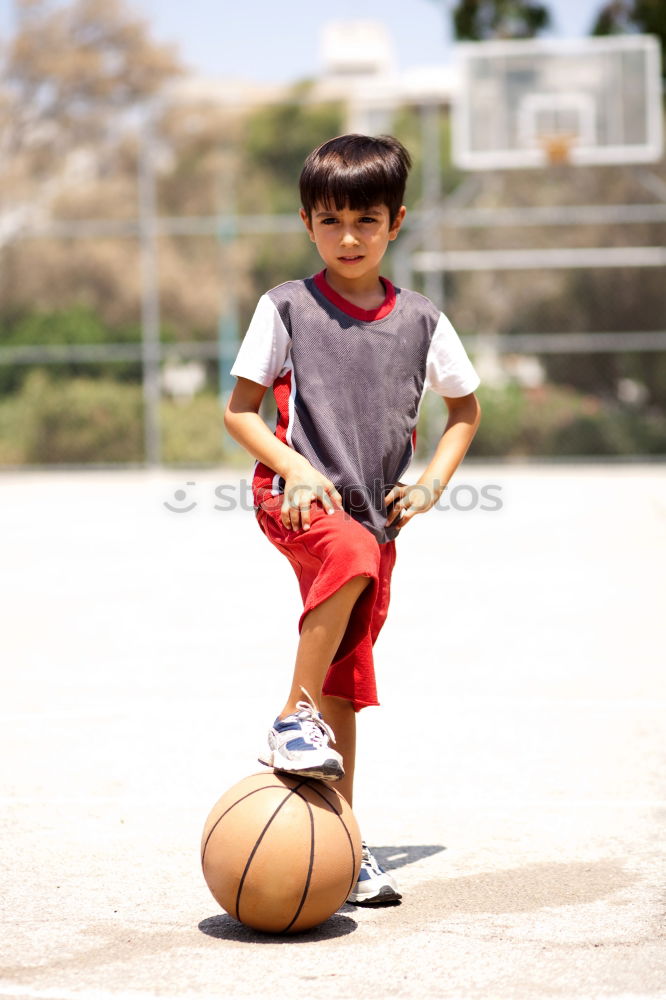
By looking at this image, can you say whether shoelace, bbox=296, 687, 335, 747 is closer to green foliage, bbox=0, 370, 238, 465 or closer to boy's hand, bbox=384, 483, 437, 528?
boy's hand, bbox=384, 483, 437, 528

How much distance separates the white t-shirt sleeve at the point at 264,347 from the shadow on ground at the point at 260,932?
1391 millimetres

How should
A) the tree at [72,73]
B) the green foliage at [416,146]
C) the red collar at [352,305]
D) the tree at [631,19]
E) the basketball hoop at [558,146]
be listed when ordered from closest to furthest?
the red collar at [352,305], the basketball hoop at [558,146], the tree at [631,19], the green foliage at [416,146], the tree at [72,73]

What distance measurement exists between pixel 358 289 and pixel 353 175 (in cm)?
32

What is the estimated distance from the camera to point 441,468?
13.2 ft

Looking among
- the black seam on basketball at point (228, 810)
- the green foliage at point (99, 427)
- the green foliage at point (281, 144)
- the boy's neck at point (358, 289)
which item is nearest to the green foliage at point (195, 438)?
the green foliage at point (99, 427)

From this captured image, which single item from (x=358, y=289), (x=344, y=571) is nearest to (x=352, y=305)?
(x=358, y=289)

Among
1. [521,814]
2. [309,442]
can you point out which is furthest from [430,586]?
[309,442]

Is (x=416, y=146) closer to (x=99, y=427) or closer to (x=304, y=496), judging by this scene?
(x=99, y=427)

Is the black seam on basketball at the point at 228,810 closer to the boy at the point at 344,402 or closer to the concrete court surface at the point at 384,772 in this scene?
the boy at the point at 344,402

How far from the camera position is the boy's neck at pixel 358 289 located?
13.0 ft

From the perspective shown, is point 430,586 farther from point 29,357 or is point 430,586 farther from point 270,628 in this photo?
point 29,357

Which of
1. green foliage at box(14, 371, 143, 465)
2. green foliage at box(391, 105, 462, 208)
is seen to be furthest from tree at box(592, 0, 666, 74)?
green foliage at box(391, 105, 462, 208)

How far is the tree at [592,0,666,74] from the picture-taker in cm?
2227

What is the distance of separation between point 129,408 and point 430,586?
12.7m
